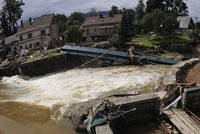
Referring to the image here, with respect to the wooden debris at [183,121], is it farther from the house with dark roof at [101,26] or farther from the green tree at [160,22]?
the house with dark roof at [101,26]

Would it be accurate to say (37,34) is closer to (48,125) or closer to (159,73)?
(159,73)

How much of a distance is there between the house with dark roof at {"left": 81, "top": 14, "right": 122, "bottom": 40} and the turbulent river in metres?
21.6

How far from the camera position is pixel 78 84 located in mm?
23719

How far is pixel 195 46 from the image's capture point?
41.3 m

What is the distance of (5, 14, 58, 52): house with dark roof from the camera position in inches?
1740

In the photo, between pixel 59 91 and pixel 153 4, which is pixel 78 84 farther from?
pixel 153 4

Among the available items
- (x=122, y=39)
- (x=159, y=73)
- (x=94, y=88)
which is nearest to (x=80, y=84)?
(x=94, y=88)

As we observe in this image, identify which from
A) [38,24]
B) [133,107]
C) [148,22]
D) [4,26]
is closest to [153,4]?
[148,22]

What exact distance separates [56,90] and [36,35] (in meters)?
24.4

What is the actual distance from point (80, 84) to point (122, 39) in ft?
54.4

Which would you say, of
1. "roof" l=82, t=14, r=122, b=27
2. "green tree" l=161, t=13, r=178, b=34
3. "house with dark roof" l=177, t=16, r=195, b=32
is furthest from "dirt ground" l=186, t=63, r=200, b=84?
"house with dark roof" l=177, t=16, r=195, b=32

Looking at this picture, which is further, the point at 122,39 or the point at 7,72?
the point at 122,39

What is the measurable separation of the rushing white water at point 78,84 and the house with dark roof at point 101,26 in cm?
2161

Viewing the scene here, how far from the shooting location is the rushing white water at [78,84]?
2061 centimetres
